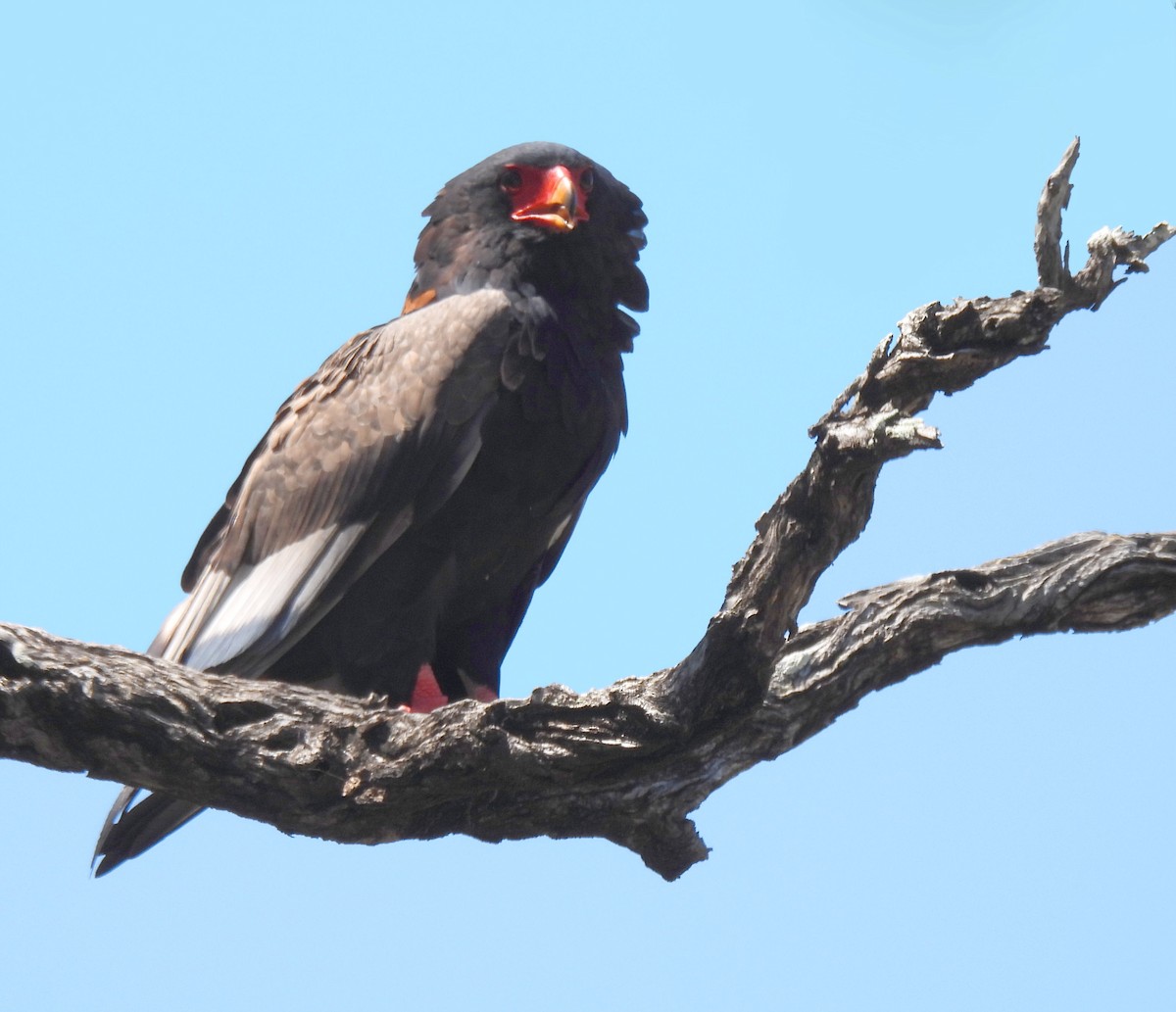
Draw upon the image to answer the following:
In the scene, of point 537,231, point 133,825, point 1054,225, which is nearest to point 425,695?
point 133,825

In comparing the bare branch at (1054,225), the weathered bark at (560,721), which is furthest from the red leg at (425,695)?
the bare branch at (1054,225)

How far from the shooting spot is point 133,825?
15.7ft

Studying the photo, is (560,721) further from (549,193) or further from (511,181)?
(511,181)

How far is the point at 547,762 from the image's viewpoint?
12.3ft

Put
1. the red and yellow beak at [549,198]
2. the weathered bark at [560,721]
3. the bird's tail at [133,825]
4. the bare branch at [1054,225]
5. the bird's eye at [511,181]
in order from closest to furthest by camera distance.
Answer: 1. the bare branch at [1054,225]
2. the weathered bark at [560,721]
3. the bird's tail at [133,825]
4. the red and yellow beak at [549,198]
5. the bird's eye at [511,181]

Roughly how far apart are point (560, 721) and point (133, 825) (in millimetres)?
1830

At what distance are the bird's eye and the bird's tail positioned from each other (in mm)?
2707

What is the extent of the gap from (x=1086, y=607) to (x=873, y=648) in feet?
2.10

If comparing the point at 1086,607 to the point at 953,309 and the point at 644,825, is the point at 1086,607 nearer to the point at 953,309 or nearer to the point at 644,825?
the point at 953,309

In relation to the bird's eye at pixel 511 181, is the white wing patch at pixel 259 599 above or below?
below

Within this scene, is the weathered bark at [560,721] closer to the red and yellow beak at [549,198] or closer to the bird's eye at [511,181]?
the red and yellow beak at [549,198]

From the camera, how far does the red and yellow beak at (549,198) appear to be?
18.2 ft

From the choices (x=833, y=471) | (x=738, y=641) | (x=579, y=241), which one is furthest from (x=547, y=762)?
(x=579, y=241)

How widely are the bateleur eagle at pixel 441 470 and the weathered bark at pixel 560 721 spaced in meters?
0.93
